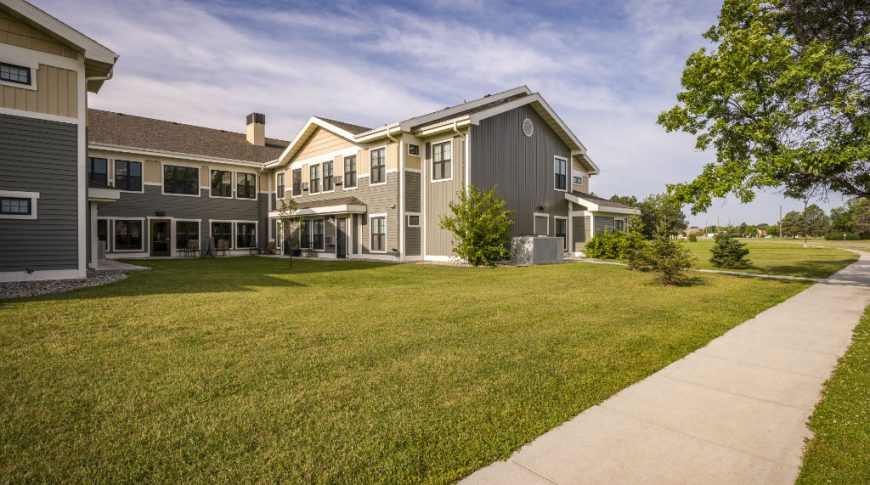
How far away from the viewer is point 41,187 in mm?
11531

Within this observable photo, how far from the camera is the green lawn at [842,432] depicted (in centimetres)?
274

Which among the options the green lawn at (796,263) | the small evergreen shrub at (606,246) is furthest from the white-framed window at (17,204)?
the green lawn at (796,263)

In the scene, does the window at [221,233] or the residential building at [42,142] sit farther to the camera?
the window at [221,233]

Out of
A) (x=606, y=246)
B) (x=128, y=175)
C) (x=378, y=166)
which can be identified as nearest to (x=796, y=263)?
(x=606, y=246)

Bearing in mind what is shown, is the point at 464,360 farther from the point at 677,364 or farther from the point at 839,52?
the point at 839,52

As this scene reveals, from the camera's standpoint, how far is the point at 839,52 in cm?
1088

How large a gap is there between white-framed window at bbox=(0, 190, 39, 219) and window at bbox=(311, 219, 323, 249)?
13.5 meters

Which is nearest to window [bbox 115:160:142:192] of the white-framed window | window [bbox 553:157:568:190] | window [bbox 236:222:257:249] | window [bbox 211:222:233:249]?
window [bbox 211:222:233:249]

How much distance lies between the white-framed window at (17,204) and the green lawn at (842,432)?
15930 mm

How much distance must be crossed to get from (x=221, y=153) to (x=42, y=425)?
26988 mm

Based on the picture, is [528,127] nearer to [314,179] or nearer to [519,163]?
[519,163]

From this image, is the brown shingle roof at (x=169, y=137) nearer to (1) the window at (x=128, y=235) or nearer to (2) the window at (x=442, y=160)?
(1) the window at (x=128, y=235)

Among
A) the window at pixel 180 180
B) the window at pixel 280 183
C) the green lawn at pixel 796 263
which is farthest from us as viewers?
the window at pixel 280 183

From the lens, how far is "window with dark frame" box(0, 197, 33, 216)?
11.1 metres
